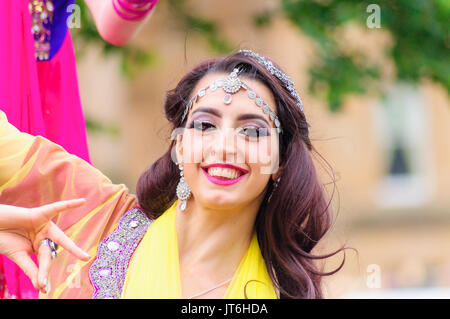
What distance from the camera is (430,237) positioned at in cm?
1109

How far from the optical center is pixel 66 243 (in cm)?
220

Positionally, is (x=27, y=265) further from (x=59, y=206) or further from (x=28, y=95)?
(x=28, y=95)

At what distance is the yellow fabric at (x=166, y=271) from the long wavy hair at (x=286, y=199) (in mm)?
46

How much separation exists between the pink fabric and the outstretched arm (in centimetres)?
36

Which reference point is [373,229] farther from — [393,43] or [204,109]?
[204,109]

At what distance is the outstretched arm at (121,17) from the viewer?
2.19 meters

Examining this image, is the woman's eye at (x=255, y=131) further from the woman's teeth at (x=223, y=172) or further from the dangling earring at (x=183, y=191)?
the dangling earring at (x=183, y=191)

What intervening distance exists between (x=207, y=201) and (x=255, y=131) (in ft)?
0.73

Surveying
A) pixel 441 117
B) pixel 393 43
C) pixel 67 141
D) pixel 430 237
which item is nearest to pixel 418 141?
pixel 441 117

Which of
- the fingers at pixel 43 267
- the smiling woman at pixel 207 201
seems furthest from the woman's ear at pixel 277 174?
the fingers at pixel 43 267

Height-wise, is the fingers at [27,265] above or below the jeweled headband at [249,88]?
below

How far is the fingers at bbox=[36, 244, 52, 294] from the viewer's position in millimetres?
2146

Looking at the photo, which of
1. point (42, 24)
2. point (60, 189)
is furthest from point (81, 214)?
point (42, 24)

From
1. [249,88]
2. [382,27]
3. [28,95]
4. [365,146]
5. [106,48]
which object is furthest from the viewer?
[365,146]
